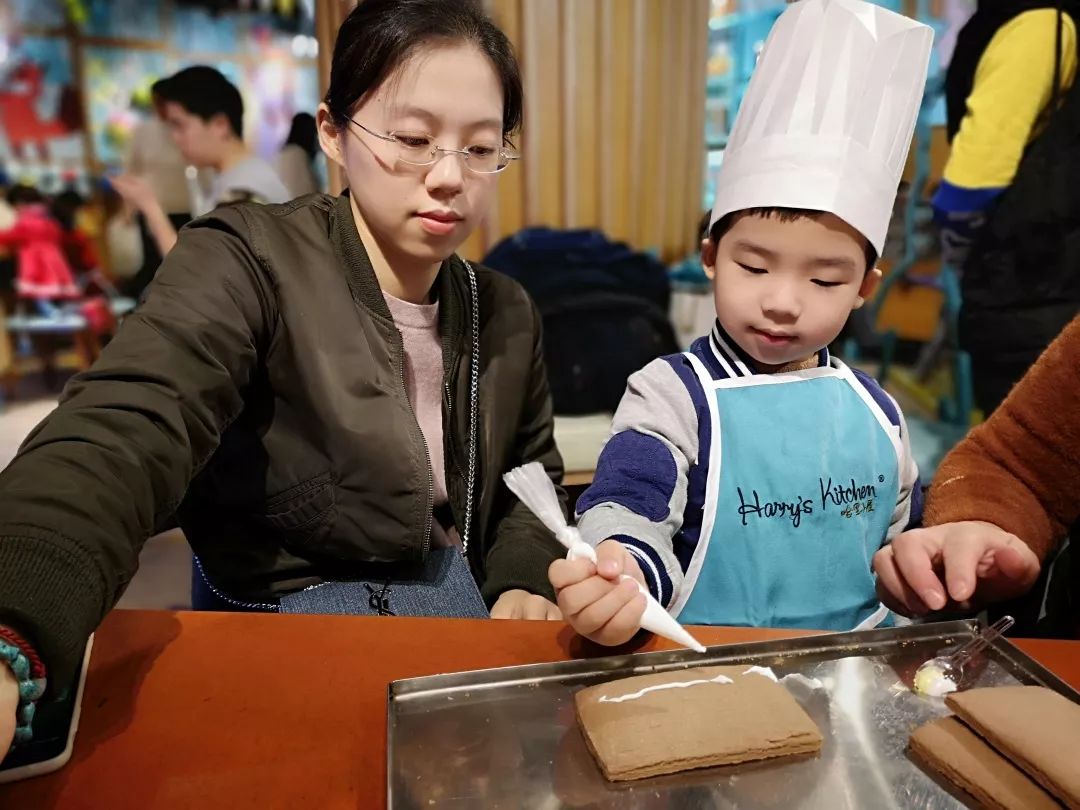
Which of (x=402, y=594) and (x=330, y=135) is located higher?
(x=330, y=135)

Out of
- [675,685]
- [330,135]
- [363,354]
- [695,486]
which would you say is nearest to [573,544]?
[675,685]

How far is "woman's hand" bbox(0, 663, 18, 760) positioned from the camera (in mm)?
561

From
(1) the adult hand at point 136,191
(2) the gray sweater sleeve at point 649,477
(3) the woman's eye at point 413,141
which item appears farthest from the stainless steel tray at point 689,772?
(1) the adult hand at point 136,191

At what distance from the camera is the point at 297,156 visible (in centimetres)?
228

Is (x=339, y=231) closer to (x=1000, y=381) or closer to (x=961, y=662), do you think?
(x=961, y=662)

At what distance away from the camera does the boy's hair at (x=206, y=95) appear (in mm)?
2229

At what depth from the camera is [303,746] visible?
26.4 inches

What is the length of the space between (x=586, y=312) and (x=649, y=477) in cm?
145

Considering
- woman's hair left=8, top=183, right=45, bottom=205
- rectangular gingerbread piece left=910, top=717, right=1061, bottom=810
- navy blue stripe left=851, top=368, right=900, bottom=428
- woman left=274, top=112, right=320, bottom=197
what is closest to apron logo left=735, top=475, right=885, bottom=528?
navy blue stripe left=851, top=368, right=900, bottom=428

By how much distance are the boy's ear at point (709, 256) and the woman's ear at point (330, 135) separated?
0.51 meters

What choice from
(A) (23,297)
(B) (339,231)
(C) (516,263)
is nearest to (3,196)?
(A) (23,297)

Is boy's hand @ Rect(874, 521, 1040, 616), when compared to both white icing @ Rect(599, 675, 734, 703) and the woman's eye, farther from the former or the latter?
the woman's eye

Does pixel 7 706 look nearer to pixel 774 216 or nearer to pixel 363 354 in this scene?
pixel 363 354

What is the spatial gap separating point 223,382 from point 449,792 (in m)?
0.55
